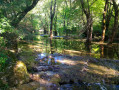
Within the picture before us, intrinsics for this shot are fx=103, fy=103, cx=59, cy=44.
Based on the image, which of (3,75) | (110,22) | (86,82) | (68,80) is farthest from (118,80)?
(110,22)

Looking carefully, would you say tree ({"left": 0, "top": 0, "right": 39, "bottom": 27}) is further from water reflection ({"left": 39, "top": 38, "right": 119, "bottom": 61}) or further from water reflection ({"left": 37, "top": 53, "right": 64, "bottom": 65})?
water reflection ({"left": 37, "top": 53, "right": 64, "bottom": 65})

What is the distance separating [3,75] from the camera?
4.03 m

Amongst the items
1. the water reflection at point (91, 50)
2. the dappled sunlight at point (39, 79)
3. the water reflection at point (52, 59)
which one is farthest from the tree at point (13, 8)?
the dappled sunlight at point (39, 79)

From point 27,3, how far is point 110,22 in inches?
701

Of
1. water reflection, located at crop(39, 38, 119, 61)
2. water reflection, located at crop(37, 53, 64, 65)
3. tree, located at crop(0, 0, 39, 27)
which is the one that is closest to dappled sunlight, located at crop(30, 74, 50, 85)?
water reflection, located at crop(37, 53, 64, 65)

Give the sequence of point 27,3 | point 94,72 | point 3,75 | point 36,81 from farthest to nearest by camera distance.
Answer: point 27,3
point 94,72
point 36,81
point 3,75

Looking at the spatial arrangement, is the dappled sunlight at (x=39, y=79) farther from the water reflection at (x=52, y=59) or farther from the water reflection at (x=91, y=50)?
the water reflection at (x=91, y=50)

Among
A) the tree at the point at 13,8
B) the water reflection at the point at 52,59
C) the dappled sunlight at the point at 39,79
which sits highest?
the tree at the point at 13,8

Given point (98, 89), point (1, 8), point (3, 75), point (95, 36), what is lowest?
point (98, 89)

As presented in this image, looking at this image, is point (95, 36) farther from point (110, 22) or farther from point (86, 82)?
point (86, 82)

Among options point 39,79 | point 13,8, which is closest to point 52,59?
point 39,79

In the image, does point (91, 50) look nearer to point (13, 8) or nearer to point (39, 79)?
point (39, 79)

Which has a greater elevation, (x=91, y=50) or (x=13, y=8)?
(x=13, y=8)

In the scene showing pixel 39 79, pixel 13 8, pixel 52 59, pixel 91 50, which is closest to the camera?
pixel 39 79
